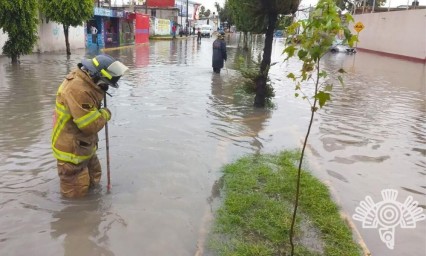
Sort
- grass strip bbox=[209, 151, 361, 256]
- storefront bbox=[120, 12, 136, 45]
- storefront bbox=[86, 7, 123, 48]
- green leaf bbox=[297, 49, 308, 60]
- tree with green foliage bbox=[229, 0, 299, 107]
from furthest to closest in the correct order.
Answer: storefront bbox=[120, 12, 136, 45], storefront bbox=[86, 7, 123, 48], tree with green foliage bbox=[229, 0, 299, 107], grass strip bbox=[209, 151, 361, 256], green leaf bbox=[297, 49, 308, 60]

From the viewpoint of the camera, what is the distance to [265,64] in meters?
9.12

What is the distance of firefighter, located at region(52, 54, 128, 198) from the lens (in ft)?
13.3

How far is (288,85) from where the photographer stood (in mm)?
13914

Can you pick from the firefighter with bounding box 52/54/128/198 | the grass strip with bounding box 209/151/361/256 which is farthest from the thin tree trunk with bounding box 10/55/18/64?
the grass strip with bounding box 209/151/361/256

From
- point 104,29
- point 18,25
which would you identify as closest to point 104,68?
point 18,25

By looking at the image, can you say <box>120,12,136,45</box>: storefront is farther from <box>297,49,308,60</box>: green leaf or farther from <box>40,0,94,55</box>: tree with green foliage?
<box>297,49,308,60</box>: green leaf

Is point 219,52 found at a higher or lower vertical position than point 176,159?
higher

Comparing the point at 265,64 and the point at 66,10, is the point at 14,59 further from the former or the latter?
the point at 265,64

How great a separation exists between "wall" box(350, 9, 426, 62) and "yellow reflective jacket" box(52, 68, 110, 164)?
86.0ft

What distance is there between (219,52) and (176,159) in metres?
9.84

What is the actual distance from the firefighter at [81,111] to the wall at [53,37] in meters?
21.6

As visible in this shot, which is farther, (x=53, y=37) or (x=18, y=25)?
(x=53, y=37)

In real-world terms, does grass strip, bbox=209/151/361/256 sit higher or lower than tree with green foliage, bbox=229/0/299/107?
lower

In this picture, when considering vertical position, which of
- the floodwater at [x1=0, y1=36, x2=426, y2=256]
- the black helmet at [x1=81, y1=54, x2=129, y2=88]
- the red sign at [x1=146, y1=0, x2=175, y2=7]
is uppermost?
the red sign at [x1=146, y1=0, x2=175, y2=7]
